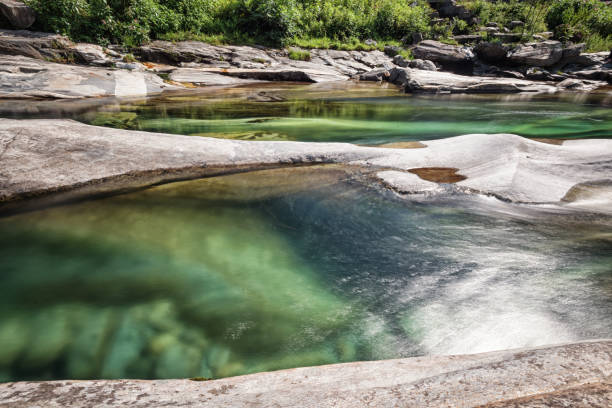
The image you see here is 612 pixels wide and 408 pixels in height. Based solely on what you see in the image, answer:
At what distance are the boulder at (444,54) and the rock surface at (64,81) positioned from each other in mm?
15845

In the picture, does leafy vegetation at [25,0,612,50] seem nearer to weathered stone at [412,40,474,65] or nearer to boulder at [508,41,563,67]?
weathered stone at [412,40,474,65]

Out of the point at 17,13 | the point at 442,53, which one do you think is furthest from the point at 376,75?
the point at 17,13

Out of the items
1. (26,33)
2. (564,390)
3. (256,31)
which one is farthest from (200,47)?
(564,390)

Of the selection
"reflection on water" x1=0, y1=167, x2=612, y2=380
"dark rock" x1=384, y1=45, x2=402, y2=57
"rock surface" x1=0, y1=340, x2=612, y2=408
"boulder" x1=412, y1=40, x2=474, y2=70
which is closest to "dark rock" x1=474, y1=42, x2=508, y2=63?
"boulder" x1=412, y1=40, x2=474, y2=70

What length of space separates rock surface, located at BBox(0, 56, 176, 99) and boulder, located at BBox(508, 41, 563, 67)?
1811 cm

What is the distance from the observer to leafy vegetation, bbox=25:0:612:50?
46.9 ft

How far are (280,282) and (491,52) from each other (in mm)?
21539

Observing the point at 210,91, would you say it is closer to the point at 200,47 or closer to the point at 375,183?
the point at 200,47

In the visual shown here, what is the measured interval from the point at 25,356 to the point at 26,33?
1567 centimetres

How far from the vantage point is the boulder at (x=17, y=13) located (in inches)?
494

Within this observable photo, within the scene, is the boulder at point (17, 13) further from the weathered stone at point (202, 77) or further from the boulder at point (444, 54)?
the boulder at point (444, 54)

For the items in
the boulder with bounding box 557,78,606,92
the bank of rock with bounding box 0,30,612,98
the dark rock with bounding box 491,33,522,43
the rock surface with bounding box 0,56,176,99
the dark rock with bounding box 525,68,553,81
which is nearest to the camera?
the rock surface with bounding box 0,56,176,99

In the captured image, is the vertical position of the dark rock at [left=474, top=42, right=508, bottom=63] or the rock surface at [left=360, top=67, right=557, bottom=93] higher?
the dark rock at [left=474, top=42, right=508, bottom=63]

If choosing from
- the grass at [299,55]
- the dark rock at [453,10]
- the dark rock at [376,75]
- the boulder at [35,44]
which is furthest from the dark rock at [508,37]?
the boulder at [35,44]
